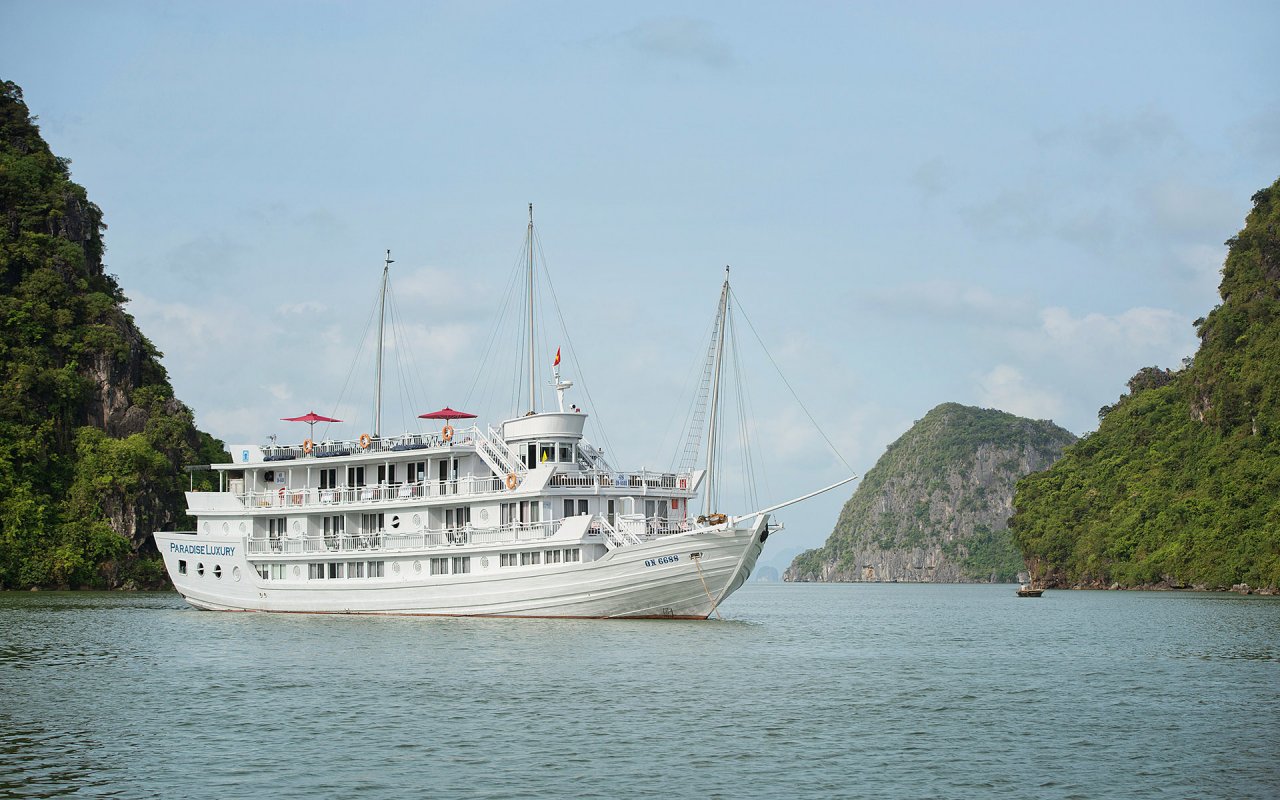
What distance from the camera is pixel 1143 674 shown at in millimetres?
37219

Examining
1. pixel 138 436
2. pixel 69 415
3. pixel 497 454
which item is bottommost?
pixel 497 454

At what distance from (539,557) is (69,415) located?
58566mm

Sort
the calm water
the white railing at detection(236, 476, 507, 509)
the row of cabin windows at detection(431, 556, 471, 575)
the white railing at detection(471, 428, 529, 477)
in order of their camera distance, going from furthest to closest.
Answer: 1. the white railing at detection(236, 476, 507, 509)
2. the row of cabin windows at detection(431, 556, 471, 575)
3. the white railing at detection(471, 428, 529, 477)
4. the calm water

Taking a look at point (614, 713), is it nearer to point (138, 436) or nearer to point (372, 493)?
point (372, 493)

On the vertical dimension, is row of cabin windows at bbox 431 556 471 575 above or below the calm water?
above

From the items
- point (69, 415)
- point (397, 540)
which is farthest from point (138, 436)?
point (397, 540)

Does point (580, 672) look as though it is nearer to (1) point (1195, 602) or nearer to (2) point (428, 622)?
(2) point (428, 622)

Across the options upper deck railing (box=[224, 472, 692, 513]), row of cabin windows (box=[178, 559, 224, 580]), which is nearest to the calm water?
upper deck railing (box=[224, 472, 692, 513])

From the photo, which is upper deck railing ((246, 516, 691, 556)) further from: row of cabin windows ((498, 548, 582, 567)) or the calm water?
the calm water

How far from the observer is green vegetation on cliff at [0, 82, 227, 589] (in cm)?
8550

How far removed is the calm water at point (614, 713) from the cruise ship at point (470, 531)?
5.57 feet

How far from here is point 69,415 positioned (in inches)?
3647

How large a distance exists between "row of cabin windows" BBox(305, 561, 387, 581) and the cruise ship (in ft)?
0.23

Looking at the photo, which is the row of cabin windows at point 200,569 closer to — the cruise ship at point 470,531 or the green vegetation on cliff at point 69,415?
the cruise ship at point 470,531
